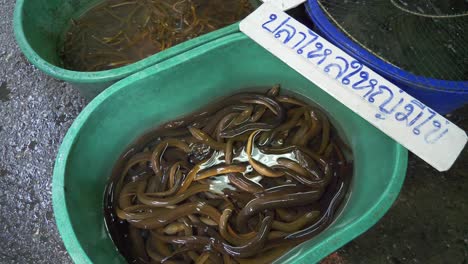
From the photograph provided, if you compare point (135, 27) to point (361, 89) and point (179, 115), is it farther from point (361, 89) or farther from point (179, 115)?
point (361, 89)

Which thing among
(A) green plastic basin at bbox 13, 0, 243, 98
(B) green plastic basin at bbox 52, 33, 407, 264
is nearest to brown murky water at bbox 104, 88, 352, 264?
(B) green plastic basin at bbox 52, 33, 407, 264

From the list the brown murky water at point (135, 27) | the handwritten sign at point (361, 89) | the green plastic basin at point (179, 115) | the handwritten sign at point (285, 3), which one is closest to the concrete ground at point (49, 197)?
the brown murky water at point (135, 27)

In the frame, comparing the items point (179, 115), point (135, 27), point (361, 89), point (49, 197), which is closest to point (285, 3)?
point (361, 89)

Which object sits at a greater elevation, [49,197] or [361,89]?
[361,89]

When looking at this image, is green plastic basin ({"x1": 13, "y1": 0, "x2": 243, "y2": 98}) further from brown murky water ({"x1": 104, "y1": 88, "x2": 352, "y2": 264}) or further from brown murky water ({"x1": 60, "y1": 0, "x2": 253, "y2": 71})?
brown murky water ({"x1": 104, "y1": 88, "x2": 352, "y2": 264})

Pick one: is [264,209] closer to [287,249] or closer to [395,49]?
[287,249]
